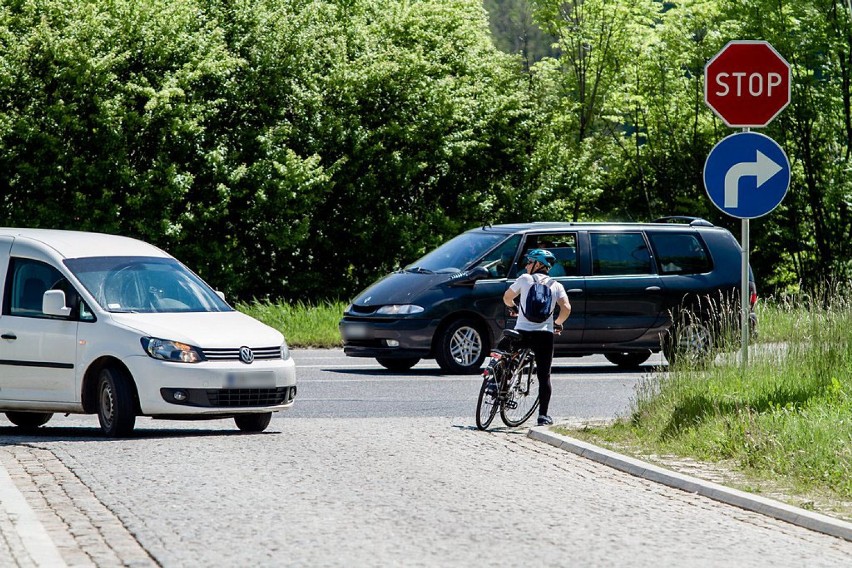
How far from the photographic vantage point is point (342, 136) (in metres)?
33.4

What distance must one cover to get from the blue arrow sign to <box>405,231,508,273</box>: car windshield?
6.76 m

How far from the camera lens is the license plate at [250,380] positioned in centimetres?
1248

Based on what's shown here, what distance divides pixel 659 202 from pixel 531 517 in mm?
33472

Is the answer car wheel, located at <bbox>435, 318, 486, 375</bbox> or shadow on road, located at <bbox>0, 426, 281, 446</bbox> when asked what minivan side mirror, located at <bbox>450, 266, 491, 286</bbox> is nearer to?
car wheel, located at <bbox>435, 318, 486, 375</bbox>

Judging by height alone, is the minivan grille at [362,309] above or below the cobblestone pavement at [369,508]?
above

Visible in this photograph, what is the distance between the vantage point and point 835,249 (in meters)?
37.2

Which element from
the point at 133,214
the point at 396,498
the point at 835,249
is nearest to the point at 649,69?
the point at 835,249

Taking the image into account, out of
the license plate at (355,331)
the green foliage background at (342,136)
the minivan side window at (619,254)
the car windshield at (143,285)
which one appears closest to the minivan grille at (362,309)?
the license plate at (355,331)

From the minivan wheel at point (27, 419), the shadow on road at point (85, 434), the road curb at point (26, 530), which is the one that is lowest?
the road curb at point (26, 530)

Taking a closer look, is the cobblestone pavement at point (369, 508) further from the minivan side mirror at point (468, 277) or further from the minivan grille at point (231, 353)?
the minivan side mirror at point (468, 277)

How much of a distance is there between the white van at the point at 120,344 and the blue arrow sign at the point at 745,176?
4005 mm

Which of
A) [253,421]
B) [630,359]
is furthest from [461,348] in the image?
[253,421]

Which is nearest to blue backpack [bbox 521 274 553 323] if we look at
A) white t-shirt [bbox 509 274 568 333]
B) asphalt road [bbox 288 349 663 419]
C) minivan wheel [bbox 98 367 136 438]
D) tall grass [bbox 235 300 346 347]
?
white t-shirt [bbox 509 274 568 333]

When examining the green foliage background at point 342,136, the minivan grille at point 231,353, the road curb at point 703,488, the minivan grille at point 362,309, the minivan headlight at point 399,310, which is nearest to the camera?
the road curb at point 703,488
